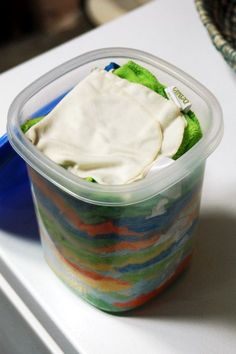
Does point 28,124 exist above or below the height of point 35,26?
above

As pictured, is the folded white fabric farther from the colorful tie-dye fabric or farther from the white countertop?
the white countertop

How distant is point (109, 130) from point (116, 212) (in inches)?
2.6

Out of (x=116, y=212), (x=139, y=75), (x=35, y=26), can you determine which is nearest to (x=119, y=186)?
(x=116, y=212)

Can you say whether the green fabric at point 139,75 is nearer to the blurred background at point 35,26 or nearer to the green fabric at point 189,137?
the green fabric at point 189,137

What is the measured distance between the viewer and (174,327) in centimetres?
43

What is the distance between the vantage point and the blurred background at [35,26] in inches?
61.7

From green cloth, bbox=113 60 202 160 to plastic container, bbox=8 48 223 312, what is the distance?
1 centimetres

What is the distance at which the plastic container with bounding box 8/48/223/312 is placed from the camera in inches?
14.5

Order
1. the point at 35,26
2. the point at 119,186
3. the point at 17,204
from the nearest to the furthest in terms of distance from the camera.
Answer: the point at 119,186 → the point at 17,204 → the point at 35,26

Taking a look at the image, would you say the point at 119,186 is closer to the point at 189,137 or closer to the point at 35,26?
the point at 189,137

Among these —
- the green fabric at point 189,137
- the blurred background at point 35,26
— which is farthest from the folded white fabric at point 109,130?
the blurred background at point 35,26

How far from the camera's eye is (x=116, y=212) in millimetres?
368

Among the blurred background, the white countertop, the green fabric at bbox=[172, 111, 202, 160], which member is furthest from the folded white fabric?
the blurred background

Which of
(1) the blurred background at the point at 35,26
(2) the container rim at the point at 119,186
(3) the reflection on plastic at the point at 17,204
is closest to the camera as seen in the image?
(2) the container rim at the point at 119,186
